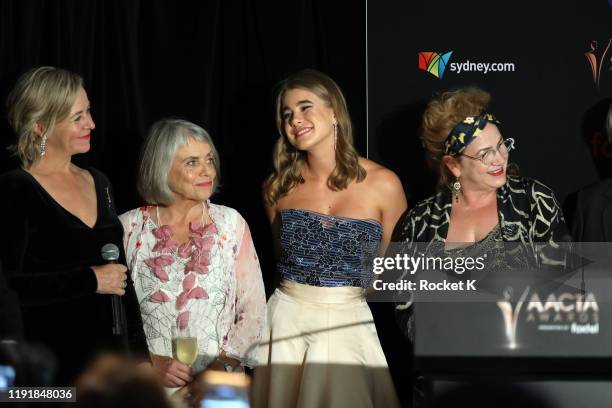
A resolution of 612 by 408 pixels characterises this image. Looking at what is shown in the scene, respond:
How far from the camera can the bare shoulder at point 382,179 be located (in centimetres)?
377

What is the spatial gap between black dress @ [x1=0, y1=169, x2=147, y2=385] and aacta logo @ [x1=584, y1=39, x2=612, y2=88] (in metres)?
2.13

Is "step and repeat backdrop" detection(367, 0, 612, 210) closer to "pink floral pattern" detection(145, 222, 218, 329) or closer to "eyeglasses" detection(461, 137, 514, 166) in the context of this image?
"eyeglasses" detection(461, 137, 514, 166)

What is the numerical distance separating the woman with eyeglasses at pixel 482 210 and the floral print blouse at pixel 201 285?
0.62 meters

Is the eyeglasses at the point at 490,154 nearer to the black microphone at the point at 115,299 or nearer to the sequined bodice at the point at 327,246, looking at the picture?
the sequined bodice at the point at 327,246

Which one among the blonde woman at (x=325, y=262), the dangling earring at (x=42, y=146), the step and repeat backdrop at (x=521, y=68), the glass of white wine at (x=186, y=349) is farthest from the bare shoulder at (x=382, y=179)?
the dangling earring at (x=42, y=146)

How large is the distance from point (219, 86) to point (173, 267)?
1.15 m

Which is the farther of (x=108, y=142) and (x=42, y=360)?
(x=108, y=142)

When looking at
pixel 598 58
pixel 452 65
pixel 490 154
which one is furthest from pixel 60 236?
pixel 598 58

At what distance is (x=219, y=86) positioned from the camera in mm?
4320

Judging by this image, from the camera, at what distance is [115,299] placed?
333cm

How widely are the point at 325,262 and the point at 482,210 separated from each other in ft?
2.10

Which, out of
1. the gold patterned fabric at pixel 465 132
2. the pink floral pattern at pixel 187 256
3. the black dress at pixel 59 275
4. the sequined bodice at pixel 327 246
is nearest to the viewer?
the black dress at pixel 59 275

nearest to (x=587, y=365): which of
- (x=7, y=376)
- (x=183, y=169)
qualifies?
(x=7, y=376)

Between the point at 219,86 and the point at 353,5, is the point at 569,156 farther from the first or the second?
the point at 219,86
